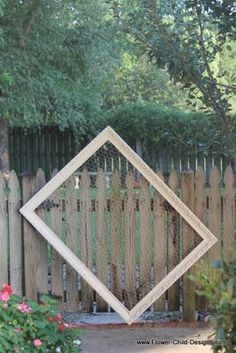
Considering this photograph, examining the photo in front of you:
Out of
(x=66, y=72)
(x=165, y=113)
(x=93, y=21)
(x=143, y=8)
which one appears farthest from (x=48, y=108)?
(x=143, y=8)

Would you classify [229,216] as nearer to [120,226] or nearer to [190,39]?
[120,226]

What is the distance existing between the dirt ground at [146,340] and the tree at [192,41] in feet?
5.11

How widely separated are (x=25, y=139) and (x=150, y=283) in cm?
1376

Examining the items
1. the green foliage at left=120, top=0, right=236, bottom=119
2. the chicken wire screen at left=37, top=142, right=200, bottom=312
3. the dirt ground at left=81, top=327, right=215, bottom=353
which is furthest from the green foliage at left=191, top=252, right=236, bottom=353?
the green foliage at left=120, top=0, right=236, bottom=119

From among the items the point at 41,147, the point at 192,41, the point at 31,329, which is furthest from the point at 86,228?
the point at 41,147

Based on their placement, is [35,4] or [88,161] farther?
[35,4]

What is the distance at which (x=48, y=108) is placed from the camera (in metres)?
13.7

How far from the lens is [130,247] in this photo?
499cm

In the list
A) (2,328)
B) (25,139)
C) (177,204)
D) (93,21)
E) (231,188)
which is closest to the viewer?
(2,328)

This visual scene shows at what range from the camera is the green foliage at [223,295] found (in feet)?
6.87

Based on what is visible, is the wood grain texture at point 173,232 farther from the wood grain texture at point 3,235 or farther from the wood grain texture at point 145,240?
the wood grain texture at point 3,235

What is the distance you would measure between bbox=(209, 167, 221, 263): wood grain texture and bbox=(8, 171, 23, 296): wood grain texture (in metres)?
1.65

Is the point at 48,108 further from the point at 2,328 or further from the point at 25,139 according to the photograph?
the point at 2,328

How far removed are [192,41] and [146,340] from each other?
8.18 feet
